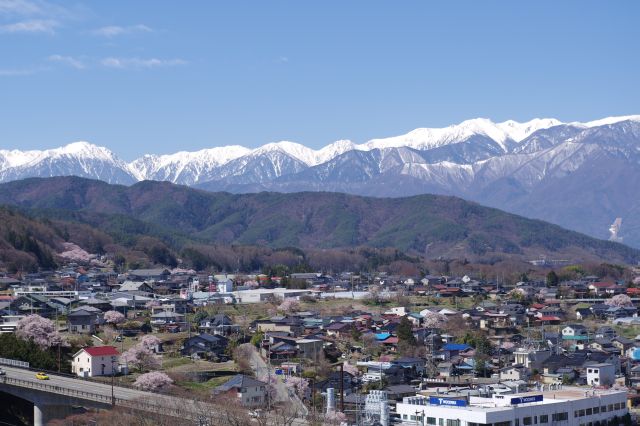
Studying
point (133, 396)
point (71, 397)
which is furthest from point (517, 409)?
point (71, 397)

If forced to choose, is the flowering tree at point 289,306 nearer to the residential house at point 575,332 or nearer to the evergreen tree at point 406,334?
the evergreen tree at point 406,334

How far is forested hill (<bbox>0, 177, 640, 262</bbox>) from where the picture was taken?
492 ft

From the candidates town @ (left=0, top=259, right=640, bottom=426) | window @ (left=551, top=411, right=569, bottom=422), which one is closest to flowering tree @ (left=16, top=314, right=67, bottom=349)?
town @ (left=0, top=259, right=640, bottom=426)

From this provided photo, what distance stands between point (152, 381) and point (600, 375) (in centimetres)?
1607

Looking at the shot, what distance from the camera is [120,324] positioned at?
5212cm

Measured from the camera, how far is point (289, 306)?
202 ft

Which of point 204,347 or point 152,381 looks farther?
point 204,347

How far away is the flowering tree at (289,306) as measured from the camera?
6075cm

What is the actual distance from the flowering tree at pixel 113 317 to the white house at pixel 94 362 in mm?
12742

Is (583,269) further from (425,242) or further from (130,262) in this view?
(425,242)

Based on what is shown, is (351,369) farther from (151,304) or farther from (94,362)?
(151,304)

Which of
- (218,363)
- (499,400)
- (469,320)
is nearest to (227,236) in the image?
(469,320)

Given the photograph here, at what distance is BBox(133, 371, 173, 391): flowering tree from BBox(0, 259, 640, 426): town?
2.6 inches

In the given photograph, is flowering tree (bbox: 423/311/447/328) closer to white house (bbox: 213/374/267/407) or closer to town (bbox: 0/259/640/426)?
town (bbox: 0/259/640/426)
